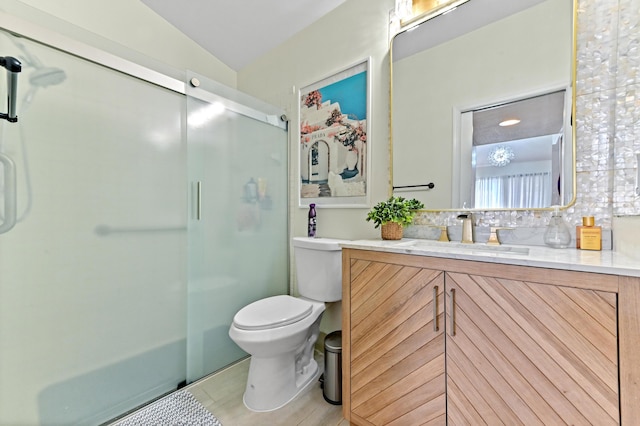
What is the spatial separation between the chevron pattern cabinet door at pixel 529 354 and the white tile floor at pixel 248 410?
2.26ft

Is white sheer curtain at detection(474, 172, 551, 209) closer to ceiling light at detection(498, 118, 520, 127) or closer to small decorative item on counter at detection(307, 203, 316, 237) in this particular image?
ceiling light at detection(498, 118, 520, 127)

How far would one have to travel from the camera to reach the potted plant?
1425 mm

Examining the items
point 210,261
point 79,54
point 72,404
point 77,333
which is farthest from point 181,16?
point 72,404

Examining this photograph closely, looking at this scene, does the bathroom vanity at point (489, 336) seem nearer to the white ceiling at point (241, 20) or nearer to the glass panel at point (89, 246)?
the glass panel at point (89, 246)

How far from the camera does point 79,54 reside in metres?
1.25

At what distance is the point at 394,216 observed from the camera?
1419 mm

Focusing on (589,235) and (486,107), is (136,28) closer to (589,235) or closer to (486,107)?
(486,107)

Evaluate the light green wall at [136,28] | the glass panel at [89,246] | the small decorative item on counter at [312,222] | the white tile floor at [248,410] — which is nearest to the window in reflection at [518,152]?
the small decorative item on counter at [312,222]

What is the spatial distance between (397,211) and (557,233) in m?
0.65

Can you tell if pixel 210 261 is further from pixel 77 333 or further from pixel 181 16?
pixel 181 16

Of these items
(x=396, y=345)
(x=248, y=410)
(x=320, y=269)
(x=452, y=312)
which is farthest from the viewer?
(x=320, y=269)

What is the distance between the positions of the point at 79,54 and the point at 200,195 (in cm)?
84

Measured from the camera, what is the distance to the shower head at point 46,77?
116 cm

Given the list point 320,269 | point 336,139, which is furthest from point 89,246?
point 336,139
